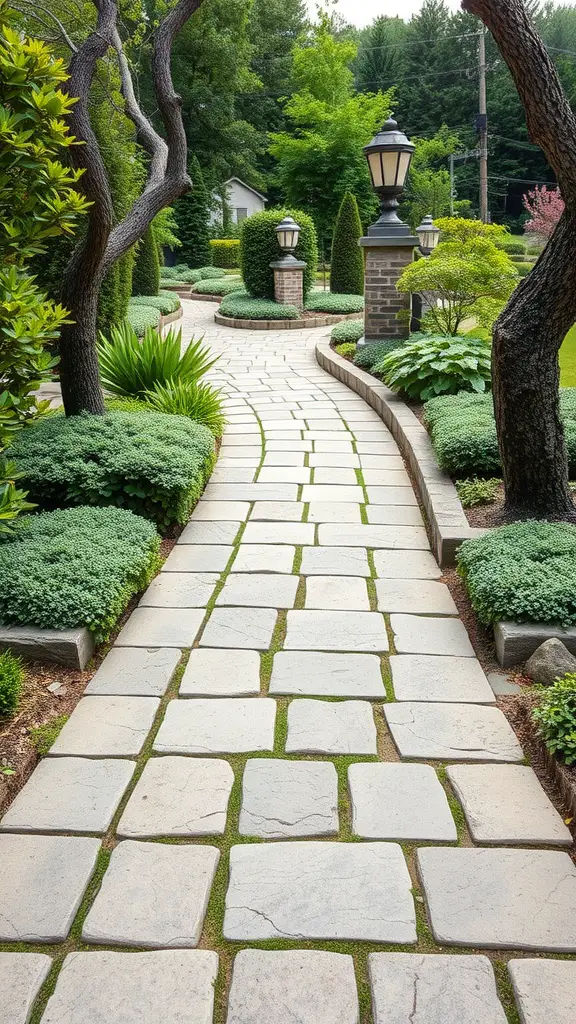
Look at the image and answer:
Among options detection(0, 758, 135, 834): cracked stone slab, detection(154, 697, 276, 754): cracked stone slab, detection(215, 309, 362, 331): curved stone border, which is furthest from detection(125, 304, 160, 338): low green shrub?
detection(0, 758, 135, 834): cracked stone slab

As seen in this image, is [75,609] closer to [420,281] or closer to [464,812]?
[464,812]

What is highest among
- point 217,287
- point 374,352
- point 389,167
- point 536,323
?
point 389,167

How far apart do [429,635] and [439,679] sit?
33 cm

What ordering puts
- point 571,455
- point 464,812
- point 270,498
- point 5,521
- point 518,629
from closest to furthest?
point 464,812, point 518,629, point 5,521, point 571,455, point 270,498

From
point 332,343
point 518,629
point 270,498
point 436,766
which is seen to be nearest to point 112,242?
point 270,498

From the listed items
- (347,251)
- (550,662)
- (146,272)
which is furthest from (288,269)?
(550,662)

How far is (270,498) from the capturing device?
4.79 meters

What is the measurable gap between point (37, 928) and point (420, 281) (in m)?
6.31

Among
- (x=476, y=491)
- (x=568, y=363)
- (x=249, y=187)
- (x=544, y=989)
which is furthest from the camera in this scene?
(x=249, y=187)

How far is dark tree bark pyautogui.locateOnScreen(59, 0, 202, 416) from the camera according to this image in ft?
14.5

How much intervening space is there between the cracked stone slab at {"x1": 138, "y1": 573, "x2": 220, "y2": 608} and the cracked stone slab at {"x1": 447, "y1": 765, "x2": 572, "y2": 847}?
1.51 m

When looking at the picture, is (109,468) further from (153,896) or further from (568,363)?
(568,363)

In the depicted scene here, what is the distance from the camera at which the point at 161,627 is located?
3.20 meters

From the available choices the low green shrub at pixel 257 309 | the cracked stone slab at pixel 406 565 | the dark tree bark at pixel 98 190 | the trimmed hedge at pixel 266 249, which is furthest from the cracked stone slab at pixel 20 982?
the trimmed hedge at pixel 266 249
